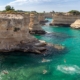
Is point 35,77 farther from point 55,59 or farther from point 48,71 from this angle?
point 55,59

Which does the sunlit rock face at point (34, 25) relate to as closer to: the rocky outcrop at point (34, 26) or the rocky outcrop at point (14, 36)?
the rocky outcrop at point (34, 26)

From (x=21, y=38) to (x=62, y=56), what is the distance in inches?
327

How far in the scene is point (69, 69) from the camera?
70.6 ft

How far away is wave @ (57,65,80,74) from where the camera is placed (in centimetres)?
2083

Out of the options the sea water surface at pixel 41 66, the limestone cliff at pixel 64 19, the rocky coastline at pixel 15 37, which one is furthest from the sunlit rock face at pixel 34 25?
the limestone cliff at pixel 64 19

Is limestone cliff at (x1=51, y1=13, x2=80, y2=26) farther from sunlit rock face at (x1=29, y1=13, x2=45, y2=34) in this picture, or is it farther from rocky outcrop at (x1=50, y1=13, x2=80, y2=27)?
sunlit rock face at (x1=29, y1=13, x2=45, y2=34)

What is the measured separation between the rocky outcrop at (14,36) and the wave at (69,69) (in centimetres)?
729

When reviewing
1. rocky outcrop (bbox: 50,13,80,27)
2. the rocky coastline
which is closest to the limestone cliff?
rocky outcrop (bbox: 50,13,80,27)

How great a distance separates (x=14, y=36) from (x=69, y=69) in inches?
481

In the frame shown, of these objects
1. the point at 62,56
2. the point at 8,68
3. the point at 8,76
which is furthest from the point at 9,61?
the point at 62,56

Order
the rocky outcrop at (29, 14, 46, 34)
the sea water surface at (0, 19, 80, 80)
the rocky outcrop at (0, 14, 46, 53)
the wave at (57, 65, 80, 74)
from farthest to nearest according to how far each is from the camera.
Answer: the rocky outcrop at (29, 14, 46, 34) → the rocky outcrop at (0, 14, 46, 53) → the wave at (57, 65, 80, 74) → the sea water surface at (0, 19, 80, 80)

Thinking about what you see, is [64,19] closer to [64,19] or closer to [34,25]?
[64,19]

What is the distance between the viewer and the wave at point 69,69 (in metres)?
20.8

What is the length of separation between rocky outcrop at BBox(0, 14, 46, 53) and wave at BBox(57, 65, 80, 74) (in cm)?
729
